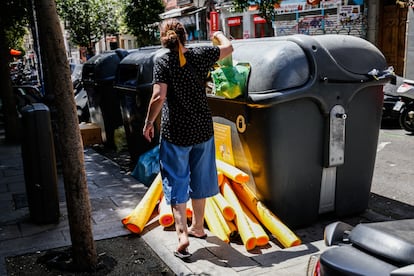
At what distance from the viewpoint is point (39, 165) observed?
15.2ft

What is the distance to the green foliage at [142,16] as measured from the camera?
2589 cm

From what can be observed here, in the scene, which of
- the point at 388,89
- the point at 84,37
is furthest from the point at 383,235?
the point at 84,37

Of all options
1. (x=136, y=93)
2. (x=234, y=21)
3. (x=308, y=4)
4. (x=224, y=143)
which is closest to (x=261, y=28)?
(x=234, y=21)

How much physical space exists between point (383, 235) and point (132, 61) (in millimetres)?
5507

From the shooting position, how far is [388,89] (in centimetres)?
1046

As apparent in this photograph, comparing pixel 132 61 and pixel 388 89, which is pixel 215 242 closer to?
pixel 132 61

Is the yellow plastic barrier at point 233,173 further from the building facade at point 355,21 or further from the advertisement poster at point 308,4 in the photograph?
the advertisement poster at point 308,4

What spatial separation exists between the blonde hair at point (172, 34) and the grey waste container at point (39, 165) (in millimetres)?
1648

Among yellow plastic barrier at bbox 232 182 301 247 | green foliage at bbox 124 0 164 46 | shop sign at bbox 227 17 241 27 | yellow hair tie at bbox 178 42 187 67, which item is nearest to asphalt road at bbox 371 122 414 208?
yellow plastic barrier at bbox 232 182 301 247

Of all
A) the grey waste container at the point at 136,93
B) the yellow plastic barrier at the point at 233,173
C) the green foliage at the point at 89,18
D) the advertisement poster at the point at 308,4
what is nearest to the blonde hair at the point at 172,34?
the yellow plastic barrier at the point at 233,173

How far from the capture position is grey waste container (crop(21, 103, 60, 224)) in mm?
4625

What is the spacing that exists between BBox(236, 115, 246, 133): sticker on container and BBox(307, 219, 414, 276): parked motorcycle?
230 centimetres

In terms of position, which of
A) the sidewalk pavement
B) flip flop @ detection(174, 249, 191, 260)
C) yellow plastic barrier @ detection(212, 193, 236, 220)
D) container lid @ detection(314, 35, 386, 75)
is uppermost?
container lid @ detection(314, 35, 386, 75)

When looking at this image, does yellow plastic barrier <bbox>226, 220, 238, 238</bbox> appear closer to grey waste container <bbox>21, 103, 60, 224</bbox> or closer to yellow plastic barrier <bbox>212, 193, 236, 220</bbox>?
yellow plastic barrier <bbox>212, 193, 236, 220</bbox>
